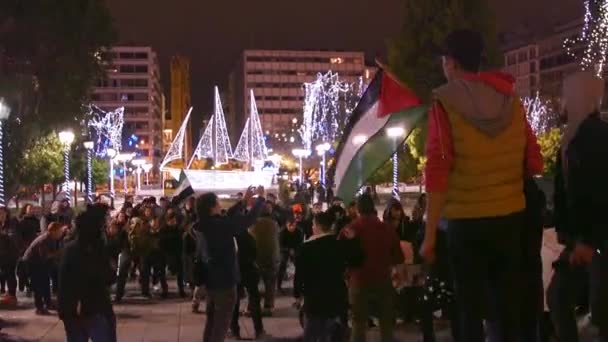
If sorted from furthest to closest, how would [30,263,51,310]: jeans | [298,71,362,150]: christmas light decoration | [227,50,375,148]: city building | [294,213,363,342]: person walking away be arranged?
1. [227,50,375,148]: city building
2. [298,71,362,150]: christmas light decoration
3. [30,263,51,310]: jeans
4. [294,213,363,342]: person walking away

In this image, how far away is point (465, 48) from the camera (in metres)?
4.24

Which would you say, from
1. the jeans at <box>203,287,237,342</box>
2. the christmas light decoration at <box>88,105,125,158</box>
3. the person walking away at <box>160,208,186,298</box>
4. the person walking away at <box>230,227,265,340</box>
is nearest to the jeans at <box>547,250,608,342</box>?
the jeans at <box>203,287,237,342</box>

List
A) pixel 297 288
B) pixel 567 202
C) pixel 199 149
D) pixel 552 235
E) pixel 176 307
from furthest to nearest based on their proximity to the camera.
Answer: pixel 199 149, pixel 176 307, pixel 552 235, pixel 297 288, pixel 567 202

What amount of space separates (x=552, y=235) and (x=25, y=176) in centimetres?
3088

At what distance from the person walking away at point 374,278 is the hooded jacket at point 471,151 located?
4.30 m

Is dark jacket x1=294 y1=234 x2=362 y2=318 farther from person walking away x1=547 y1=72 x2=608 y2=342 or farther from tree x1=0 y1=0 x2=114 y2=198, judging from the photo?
tree x1=0 y1=0 x2=114 y2=198

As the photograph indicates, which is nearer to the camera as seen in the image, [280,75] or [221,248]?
[221,248]

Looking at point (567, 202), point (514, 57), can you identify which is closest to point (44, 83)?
point (567, 202)

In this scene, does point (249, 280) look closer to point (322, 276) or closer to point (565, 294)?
point (322, 276)

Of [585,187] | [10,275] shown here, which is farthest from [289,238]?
[585,187]

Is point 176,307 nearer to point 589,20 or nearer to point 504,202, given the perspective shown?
point 504,202

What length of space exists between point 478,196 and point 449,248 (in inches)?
11.7

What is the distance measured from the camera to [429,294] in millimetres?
9336

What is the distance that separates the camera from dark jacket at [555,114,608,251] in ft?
14.8
